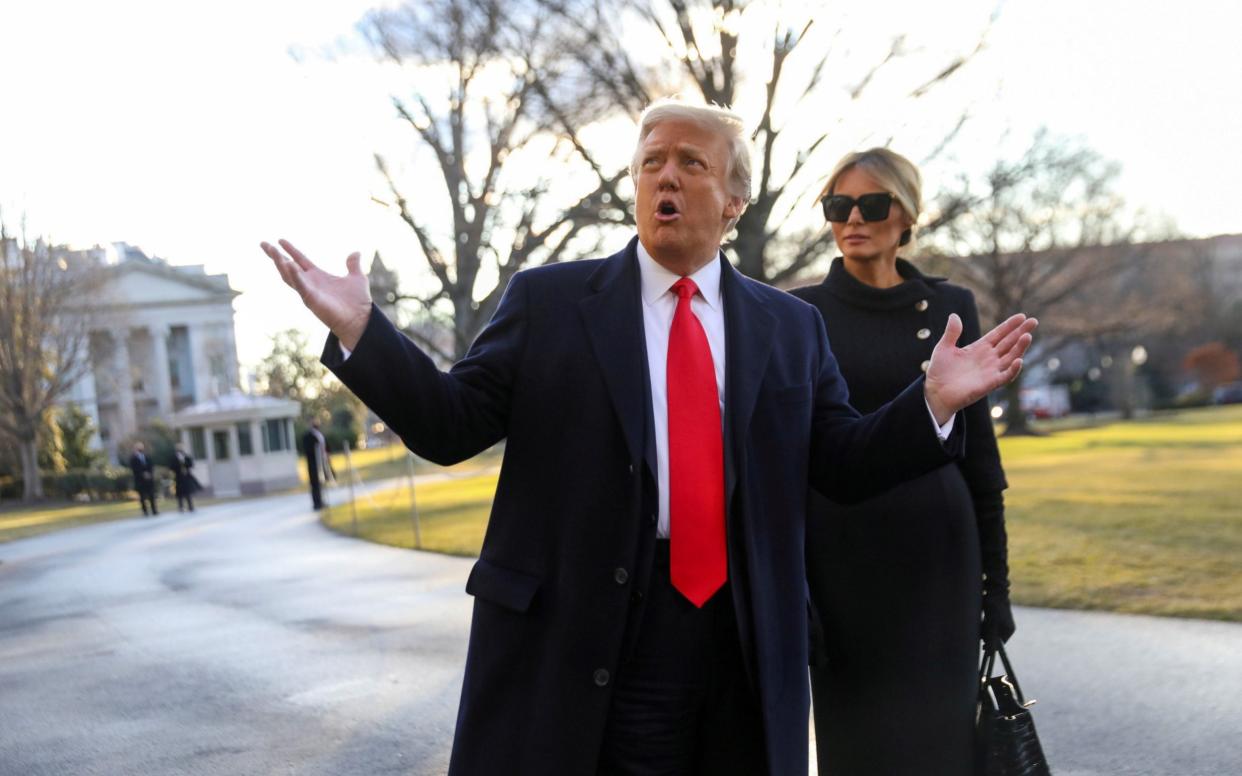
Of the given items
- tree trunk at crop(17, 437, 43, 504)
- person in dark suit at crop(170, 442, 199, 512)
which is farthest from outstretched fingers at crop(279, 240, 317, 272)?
tree trunk at crop(17, 437, 43, 504)

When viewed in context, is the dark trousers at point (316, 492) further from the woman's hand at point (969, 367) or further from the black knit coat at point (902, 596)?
the woman's hand at point (969, 367)

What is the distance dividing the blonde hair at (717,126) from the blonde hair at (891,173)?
3.45 feet

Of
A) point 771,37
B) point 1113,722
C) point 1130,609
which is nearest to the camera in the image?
point 1113,722

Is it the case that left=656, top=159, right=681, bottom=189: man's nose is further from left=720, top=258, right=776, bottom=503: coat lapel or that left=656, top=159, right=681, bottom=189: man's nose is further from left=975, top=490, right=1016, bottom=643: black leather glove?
left=975, top=490, right=1016, bottom=643: black leather glove

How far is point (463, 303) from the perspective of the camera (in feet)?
88.2

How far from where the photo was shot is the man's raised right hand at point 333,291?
2.50 m

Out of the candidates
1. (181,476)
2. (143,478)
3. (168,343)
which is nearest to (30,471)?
(181,476)

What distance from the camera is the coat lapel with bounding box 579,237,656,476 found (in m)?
2.66

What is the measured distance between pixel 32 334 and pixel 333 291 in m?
46.4

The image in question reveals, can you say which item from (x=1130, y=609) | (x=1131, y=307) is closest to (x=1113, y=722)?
(x=1130, y=609)

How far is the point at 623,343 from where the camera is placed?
277 centimetres

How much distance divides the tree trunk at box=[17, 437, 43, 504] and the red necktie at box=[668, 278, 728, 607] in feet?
156

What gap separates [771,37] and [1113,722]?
13919 millimetres

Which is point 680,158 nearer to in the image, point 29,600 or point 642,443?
point 642,443
